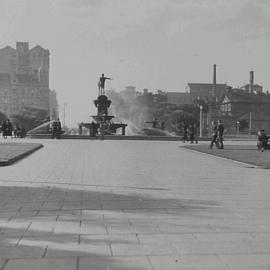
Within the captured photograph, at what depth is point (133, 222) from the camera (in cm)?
677

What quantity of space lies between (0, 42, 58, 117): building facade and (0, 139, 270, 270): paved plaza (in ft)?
479

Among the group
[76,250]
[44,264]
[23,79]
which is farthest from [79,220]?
[23,79]

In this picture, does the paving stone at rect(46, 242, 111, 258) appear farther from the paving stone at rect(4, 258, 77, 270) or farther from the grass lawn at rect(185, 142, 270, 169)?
the grass lawn at rect(185, 142, 270, 169)

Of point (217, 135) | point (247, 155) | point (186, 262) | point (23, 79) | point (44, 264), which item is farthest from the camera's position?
point (23, 79)

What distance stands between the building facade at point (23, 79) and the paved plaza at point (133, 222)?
146 meters

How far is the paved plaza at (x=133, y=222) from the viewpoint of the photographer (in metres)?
4.92

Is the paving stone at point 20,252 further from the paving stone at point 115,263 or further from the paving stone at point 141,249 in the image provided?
the paving stone at point 141,249

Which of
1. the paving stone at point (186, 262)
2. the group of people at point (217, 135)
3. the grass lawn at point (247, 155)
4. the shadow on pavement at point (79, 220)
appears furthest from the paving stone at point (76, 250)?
the group of people at point (217, 135)

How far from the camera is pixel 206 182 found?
11.8 m

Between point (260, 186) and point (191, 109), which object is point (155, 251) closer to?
point (260, 186)

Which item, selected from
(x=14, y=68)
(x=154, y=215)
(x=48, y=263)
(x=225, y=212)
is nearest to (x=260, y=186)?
(x=225, y=212)

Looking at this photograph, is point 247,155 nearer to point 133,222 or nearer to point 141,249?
point 133,222

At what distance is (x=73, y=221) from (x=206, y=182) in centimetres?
560

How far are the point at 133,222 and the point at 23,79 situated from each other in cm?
17095
